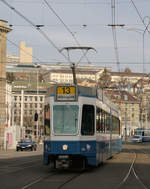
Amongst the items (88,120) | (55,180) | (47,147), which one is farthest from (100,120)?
(55,180)

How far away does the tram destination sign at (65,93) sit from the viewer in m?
17.5

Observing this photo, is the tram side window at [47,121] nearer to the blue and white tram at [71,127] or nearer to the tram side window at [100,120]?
the blue and white tram at [71,127]

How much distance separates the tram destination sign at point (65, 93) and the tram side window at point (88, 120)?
582 millimetres

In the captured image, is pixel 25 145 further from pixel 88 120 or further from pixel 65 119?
pixel 65 119

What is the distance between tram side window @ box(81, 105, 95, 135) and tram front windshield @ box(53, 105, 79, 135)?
0.98 ft

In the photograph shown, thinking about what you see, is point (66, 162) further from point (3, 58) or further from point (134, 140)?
point (134, 140)

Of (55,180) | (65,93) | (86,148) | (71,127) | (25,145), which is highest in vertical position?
(65,93)

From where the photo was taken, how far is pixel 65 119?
1730cm

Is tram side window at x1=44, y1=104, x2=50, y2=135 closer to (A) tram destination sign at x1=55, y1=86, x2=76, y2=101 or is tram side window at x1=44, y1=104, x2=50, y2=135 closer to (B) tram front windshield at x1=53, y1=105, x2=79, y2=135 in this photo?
(B) tram front windshield at x1=53, y1=105, x2=79, y2=135

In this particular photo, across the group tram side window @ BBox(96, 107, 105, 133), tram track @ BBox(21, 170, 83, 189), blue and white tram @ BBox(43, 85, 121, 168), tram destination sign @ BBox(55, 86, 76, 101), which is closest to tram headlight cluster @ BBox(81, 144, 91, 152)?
blue and white tram @ BBox(43, 85, 121, 168)

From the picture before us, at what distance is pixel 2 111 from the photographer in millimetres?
56844

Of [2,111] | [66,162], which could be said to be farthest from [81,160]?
[2,111]

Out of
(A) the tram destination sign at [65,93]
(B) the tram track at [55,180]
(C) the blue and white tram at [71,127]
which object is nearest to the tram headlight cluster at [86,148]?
(C) the blue and white tram at [71,127]

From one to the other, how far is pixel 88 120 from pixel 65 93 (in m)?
1.23
